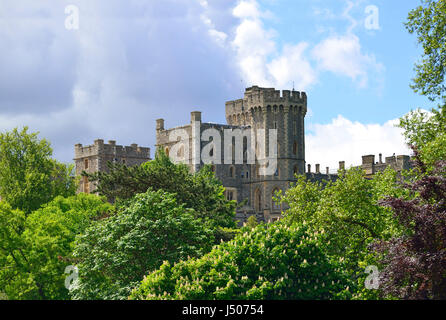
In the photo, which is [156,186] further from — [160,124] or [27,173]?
[160,124]

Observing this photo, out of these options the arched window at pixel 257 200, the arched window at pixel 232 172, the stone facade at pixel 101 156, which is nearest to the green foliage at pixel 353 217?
the arched window at pixel 257 200

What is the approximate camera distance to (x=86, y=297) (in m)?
27.5

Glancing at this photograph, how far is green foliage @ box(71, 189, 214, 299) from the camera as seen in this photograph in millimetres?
26672

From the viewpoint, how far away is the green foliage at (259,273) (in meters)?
21.0

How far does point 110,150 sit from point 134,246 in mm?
51596

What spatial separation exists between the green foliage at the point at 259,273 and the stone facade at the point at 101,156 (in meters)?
54.7

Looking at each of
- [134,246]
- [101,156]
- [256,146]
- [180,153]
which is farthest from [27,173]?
[134,246]

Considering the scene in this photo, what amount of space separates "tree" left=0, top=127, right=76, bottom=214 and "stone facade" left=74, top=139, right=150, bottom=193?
41.3 feet

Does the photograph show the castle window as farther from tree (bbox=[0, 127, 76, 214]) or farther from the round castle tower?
the round castle tower

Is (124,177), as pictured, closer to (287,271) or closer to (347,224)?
(347,224)

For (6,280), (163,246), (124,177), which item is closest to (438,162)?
(163,246)

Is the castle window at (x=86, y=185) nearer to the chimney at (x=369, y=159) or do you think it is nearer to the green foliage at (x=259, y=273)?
the chimney at (x=369, y=159)

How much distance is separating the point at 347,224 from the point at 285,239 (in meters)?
6.03
